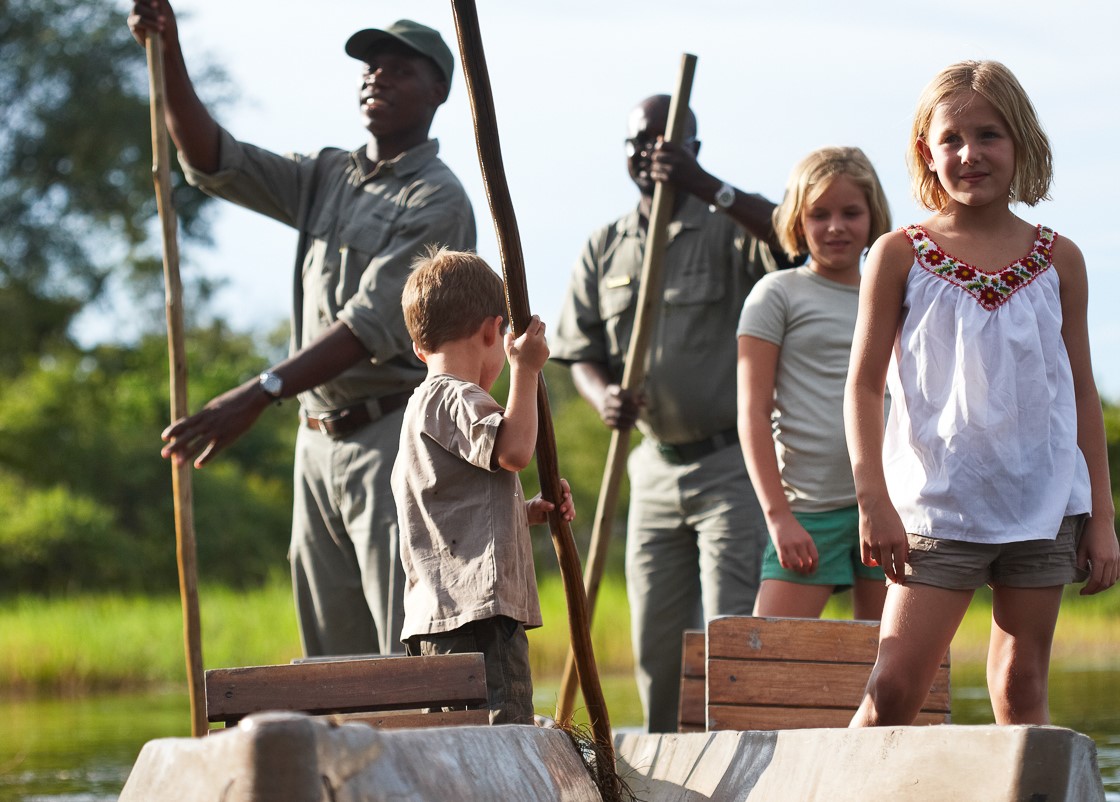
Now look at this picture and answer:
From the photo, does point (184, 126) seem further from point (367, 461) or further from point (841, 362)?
point (841, 362)

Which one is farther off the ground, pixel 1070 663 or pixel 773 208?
pixel 773 208

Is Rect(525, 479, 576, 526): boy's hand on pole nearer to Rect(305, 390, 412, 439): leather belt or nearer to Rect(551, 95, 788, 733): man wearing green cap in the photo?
Rect(305, 390, 412, 439): leather belt

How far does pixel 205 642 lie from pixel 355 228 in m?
9.16

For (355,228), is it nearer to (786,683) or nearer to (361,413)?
(361,413)

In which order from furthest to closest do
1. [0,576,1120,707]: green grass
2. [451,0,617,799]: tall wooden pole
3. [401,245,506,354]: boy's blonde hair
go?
[0,576,1120,707]: green grass, [401,245,506,354]: boy's blonde hair, [451,0,617,799]: tall wooden pole

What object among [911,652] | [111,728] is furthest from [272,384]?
[111,728]

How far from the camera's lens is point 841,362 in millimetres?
4223

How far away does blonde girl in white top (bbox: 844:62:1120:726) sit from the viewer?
2.95 metres

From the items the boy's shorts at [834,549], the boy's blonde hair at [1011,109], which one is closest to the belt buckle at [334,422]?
the boy's shorts at [834,549]

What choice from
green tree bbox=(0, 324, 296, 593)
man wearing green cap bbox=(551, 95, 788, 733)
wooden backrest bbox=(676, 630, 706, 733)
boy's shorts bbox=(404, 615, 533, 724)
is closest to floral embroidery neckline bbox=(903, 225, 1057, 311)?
boy's shorts bbox=(404, 615, 533, 724)

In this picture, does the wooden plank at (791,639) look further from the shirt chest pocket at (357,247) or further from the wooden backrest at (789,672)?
the shirt chest pocket at (357,247)

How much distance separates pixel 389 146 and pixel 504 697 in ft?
7.17

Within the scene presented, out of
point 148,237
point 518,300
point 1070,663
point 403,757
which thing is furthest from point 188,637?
point 148,237

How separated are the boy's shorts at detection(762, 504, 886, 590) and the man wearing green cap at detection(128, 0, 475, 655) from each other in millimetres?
1096
